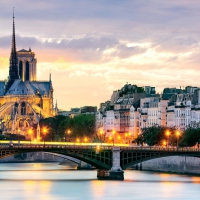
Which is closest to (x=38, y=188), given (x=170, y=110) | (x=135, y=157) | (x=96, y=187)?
(x=96, y=187)

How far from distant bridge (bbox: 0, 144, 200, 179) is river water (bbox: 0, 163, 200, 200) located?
1456 millimetres

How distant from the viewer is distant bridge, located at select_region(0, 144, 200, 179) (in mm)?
128875

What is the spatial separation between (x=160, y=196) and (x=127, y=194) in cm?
299

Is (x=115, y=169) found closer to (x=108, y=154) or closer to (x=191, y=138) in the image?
(x=108, y=154)

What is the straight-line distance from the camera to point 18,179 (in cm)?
13300

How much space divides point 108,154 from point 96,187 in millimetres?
12344

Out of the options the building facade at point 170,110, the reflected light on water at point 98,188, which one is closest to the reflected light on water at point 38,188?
the reflected light on water at point 98,188

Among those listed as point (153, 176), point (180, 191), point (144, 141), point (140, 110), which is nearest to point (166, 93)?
point (140, 110)

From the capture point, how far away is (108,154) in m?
131

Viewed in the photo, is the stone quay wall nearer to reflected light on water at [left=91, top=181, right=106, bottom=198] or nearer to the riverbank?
the riverbank

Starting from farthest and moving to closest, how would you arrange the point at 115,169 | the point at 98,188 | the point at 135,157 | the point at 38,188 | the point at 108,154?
the point at 108,154, the point at 135,157, the point at 115,169, the point at 38,188, the point at 98,188

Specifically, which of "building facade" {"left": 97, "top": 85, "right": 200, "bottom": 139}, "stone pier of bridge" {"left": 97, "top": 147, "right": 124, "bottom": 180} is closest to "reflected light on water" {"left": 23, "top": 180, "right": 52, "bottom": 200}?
"stone pier of bridge" {"left": 97, "top": 147, "right": 124, "bottom": 180}

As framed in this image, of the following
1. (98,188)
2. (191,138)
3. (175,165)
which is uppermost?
(191,138)

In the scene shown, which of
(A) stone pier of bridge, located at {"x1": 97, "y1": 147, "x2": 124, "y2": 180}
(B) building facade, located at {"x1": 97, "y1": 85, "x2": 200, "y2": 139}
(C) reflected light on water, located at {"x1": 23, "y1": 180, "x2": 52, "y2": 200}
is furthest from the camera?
(B) building facade, located at {"x1": 97, "y1": 85, "x2": 200, "y2": 139}
